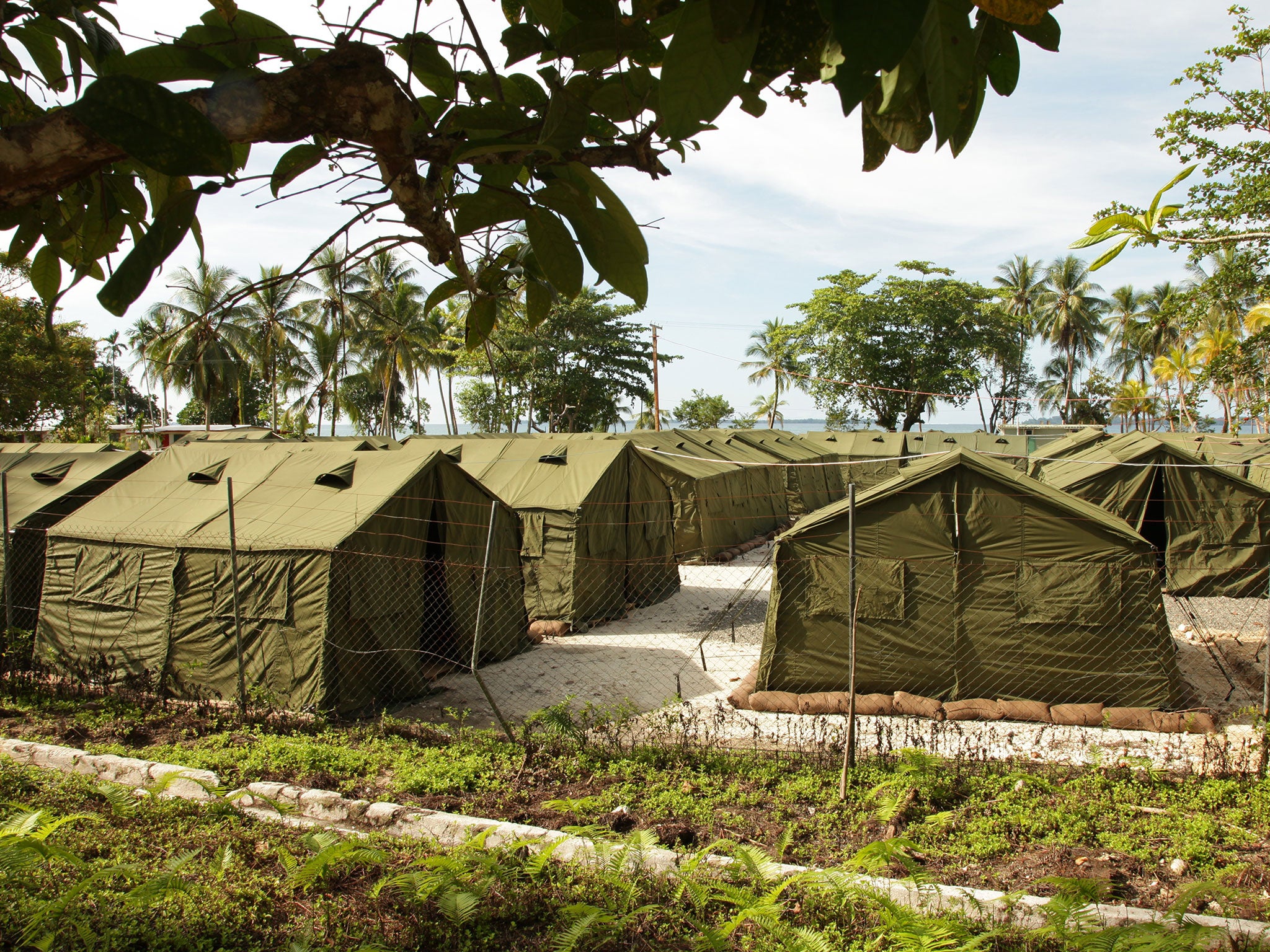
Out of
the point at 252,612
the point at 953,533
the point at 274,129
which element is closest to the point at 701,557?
the point at 953,533

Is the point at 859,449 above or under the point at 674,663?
above

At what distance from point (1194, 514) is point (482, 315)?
12919mm

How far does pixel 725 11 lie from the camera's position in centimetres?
81

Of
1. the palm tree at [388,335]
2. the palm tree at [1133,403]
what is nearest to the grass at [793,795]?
the palm tree at [388,335]

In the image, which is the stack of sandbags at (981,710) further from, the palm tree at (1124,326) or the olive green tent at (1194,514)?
the palm tree at (1124,326)

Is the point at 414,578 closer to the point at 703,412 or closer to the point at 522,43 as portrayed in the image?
the point at 522,43

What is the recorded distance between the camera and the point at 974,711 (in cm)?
658

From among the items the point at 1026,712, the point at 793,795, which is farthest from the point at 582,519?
the point at 793,795

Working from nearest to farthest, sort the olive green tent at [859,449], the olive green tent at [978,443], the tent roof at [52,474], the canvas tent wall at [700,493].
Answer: the tent roof at [52,474] → the canvas tent wall at [700,493] → the olive green tent at [859,449] → the olive green tent at [978,443]

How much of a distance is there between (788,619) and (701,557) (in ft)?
25.1

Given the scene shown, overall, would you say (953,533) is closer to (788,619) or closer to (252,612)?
(788,619)

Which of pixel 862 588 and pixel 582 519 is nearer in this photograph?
pixel 862 588

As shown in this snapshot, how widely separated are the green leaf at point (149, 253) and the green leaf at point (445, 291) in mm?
444

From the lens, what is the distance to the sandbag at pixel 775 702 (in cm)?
679
